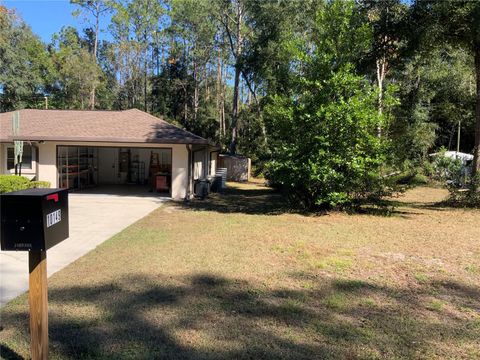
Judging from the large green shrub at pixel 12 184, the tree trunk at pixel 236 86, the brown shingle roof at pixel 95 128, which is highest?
the tree trunk at pixel 236 86

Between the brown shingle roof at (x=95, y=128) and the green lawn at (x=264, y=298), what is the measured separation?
284 inches

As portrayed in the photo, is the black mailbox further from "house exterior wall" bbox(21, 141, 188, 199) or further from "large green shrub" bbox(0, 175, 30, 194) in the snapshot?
"house exterior wall" bbox(21, 141, 188, 199)

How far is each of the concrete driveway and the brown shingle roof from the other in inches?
90.9

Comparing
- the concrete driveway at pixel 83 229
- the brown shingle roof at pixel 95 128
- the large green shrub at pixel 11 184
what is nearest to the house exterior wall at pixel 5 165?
the brown shingle roof at pixel 95 128

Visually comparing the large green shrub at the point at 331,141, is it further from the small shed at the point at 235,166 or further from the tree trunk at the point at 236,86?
the tree trunk at the point at 236,86

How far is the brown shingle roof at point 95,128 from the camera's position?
15.5 meters

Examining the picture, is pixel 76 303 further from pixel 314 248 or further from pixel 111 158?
pixel 111 158

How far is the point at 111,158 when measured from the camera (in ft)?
72.0

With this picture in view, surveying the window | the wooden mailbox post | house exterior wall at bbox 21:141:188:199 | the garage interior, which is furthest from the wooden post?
the garage interior

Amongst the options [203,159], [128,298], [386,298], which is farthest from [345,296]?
[203,159]

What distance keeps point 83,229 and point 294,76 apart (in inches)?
292

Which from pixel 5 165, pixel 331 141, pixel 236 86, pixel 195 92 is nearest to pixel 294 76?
pixel 331 141

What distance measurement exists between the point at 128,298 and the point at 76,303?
0.57 m

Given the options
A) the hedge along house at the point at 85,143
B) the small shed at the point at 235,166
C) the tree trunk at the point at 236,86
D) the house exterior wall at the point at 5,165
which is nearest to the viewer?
the hedge along house at the point at 85,143
